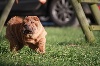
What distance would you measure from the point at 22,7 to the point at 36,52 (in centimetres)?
746

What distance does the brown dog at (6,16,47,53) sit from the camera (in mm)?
6043

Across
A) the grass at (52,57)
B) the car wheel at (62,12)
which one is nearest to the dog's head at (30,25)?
the grass at (52,57)

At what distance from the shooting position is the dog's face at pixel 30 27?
5.97 meters

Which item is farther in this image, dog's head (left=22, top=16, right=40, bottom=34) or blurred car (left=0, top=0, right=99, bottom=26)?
blurred car (left=0, top=0, right=99, bottom=26)

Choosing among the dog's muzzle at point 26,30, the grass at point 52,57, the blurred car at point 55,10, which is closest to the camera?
the grass at point 52,57

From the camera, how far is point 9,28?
6.62 meters

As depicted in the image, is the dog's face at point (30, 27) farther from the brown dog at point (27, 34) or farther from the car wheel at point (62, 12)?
the car wheel at point (62, 12)

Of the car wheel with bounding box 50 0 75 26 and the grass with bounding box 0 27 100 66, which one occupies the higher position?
the car wheel with bounding box 50 0 75 26

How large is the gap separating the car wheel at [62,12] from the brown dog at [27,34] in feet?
23.0

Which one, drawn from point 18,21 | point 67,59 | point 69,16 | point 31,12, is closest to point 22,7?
point 31,12

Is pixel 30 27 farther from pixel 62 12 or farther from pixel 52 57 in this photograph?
pixel 62 12

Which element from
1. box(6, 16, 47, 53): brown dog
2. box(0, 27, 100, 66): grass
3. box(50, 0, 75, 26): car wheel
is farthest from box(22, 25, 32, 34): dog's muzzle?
box(50, 0, 75, 26): car wheel

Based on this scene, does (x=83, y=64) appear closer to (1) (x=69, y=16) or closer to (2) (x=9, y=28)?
(2) (x=9, y=28)

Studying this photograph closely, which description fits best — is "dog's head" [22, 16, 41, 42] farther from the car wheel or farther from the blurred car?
the car wheel
